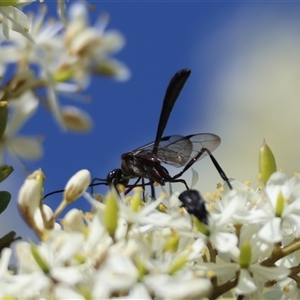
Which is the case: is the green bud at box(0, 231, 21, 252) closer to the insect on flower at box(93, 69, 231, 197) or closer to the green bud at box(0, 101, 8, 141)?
the green bud at box(0, 101, 8, 141)

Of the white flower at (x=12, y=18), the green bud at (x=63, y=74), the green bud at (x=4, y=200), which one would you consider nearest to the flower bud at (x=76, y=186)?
the green bud at (x=4, y=200)

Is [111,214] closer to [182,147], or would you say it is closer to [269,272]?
[269,272]

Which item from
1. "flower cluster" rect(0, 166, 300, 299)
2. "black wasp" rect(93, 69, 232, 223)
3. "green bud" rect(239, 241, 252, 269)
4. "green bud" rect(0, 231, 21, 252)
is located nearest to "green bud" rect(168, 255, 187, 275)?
"flower cluster" rect(0, 166, 300, 299)

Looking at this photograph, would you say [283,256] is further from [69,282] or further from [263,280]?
[69,282]

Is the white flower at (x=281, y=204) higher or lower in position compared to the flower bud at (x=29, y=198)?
lower

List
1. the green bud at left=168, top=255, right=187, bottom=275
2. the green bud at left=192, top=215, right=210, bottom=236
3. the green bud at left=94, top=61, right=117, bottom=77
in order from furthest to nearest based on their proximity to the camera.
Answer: the green bud at left=192, top=215, right=210, bottom=236
the green bud at left=168, top=255, right=187, bottom=275
the green bud at left=94, top=61, right=117, bottom=77

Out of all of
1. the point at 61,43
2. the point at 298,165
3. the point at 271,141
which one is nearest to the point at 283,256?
the point at 61,43

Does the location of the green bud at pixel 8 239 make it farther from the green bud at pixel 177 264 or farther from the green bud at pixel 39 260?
the green bud at pixel 177 264
